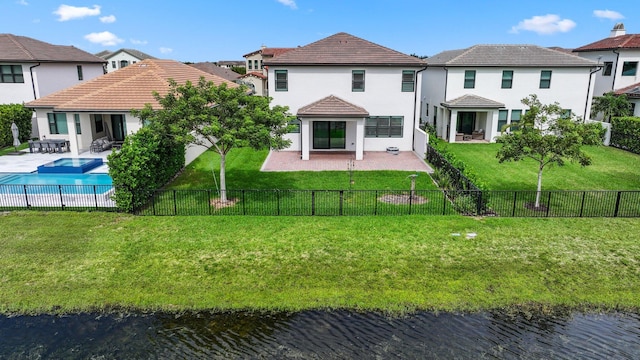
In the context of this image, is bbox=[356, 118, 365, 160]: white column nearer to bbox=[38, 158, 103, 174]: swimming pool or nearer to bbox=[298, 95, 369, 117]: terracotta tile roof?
Answer: bbox=[298, 95, 369, 117]: terracotta tile roof

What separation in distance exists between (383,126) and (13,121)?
24052 mm

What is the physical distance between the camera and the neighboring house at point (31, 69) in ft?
104

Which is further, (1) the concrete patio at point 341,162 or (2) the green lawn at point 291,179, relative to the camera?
(1) the concrete patio at point 341,162

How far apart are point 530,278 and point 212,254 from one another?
30.3 feet

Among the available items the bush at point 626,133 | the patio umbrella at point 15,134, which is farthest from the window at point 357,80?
the patio umbrella at point 15,134

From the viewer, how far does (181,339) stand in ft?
32.4

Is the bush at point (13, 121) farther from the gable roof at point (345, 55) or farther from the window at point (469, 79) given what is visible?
the window at point (469, 79)

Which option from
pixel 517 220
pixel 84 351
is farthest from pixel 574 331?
pixel 84 351

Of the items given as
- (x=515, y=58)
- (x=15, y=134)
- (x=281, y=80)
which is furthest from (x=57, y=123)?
(x=515, y=58)

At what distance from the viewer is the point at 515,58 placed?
3234 centimetres

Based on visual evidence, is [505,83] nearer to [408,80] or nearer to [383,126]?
[408,80]

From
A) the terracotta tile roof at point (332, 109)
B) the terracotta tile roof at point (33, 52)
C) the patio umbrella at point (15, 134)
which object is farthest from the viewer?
the terracotta tile roof at point (33, 52)

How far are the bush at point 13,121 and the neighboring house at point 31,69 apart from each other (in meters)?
1.10

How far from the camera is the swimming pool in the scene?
22.0 metres
